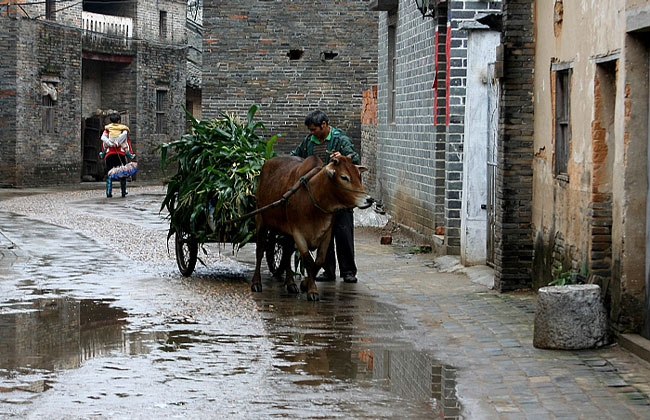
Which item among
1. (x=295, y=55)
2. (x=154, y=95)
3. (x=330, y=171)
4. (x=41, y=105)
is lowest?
(x=330, y=171)

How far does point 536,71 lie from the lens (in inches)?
456

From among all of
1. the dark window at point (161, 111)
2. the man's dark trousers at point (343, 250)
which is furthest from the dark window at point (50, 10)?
the man's dark trousers at point (343, 250)

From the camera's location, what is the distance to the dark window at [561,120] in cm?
1062

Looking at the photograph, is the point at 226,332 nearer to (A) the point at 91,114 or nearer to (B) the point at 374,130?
(B) the point at 374,130

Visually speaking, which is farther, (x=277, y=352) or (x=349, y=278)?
(x=349, y=278)

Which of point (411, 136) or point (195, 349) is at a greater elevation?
point (411, 136)

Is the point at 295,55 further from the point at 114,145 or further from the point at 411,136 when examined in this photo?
the point at 411,136

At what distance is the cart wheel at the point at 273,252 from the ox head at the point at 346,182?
141 centimetres

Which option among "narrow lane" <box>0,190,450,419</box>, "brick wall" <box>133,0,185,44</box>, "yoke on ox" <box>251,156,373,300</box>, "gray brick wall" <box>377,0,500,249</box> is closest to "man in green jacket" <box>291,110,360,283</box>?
"narrow lane" <box>0,190,450,419</box>

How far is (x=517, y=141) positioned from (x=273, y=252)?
3042mm

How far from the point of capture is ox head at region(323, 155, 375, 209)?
1071 centimetres

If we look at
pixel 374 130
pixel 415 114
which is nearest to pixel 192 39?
pixel 374 130

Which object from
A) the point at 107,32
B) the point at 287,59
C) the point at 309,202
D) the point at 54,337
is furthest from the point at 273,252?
the point at 107,32

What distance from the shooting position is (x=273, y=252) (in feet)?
41.4
